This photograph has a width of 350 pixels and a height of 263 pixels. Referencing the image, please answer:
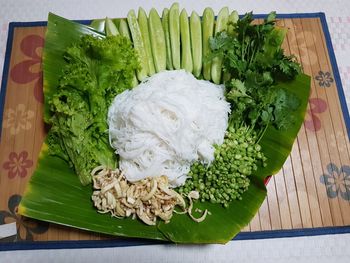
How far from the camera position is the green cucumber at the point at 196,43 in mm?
3217

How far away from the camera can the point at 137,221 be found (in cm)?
279

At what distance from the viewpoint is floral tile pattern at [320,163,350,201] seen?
3.08 m

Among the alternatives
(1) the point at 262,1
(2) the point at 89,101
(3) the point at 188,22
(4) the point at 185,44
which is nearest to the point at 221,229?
(2) the point at 89,101

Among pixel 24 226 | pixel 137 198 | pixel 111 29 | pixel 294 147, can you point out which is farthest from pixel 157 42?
pixel 24 226

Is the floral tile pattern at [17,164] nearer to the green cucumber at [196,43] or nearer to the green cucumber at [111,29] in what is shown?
the green cucumber at [111,29]

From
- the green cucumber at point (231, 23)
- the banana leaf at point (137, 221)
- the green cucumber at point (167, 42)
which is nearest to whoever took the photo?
the banana leaf at point (137, 221)

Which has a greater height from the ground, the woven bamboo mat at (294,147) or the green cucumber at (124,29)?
the green cucumber at (124,29)

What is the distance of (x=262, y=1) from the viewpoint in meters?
3.99

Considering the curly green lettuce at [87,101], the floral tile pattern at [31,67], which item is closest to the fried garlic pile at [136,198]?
the curly green lettuce at [87,101]

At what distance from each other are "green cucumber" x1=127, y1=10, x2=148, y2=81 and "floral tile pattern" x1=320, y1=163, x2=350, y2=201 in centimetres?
186

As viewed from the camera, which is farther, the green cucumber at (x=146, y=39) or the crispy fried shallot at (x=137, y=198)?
the green cucumber at (x=146, y=39)

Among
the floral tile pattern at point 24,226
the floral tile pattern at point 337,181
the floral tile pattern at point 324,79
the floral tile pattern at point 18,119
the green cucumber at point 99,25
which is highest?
the green cucumber at point 99,25

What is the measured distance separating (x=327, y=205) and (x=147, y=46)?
7.04 ft

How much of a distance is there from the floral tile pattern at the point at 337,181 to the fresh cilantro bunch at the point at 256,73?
27.3 inches
